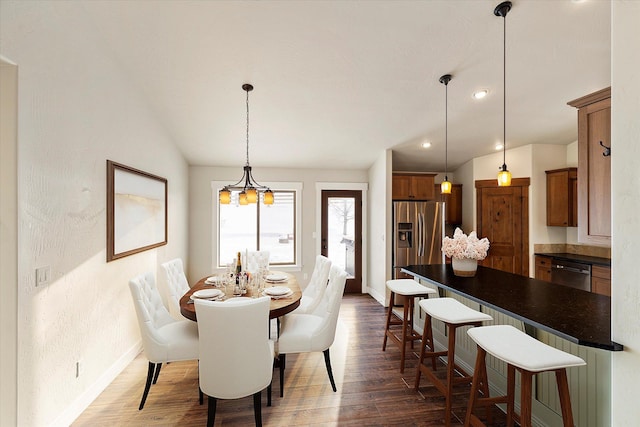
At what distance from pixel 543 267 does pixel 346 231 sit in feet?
10.3

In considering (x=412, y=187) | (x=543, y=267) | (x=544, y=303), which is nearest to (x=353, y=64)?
(x=544, y=303)

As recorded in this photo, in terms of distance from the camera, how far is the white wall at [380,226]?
457 cm

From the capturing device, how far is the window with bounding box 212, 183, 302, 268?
5.22 metres

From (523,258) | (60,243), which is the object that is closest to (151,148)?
(60,243)

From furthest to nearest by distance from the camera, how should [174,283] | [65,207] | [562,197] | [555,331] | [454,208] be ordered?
[454,208], [562,197], [174,283], [65,207], [555,331]

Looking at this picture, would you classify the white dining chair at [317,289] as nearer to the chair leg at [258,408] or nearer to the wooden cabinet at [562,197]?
the chair leg at [258,408]

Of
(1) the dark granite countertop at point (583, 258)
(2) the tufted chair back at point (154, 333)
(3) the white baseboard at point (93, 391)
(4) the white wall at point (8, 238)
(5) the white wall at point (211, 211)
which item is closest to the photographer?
(4) the white wall at point (8, 238)

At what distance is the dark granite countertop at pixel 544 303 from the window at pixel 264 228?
2.93 m

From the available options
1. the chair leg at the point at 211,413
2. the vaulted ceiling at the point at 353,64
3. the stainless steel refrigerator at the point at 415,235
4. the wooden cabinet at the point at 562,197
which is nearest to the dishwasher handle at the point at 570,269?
the wooden cabinet at the point at 562,197

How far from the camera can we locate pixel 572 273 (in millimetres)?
3986

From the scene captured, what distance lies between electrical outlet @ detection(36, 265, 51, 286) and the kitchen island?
9.48 ft

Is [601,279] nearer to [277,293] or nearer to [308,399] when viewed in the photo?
[308,399]

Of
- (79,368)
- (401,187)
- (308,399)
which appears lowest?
(308,399)

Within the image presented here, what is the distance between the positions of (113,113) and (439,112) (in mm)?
3477
